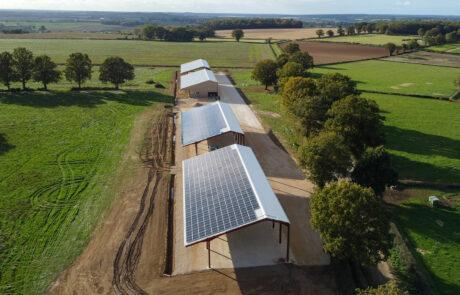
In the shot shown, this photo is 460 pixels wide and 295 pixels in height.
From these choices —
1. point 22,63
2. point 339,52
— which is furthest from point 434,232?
point 339,52

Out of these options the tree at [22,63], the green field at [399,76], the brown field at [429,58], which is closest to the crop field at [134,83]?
the tree at [22,63]

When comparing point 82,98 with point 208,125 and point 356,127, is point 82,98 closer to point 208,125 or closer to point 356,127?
point 208,125

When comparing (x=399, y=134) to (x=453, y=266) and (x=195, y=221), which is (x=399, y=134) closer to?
(x=453, y=266)

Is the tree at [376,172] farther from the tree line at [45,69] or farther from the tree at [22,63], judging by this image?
the tree at [22,63]

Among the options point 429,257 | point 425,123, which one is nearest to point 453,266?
point 429,257

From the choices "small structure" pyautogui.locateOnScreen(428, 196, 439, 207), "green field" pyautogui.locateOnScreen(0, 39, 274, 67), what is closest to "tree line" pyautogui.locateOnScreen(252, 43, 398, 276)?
"small structure" pyautogui.locateOnScreen(428, 196, 439, 207)

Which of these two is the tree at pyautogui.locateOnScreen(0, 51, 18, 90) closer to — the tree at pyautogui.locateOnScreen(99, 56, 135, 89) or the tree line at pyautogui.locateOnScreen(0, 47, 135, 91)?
the tree line at pyautogui.locateOnScreen(0, 47, 135, 91)
